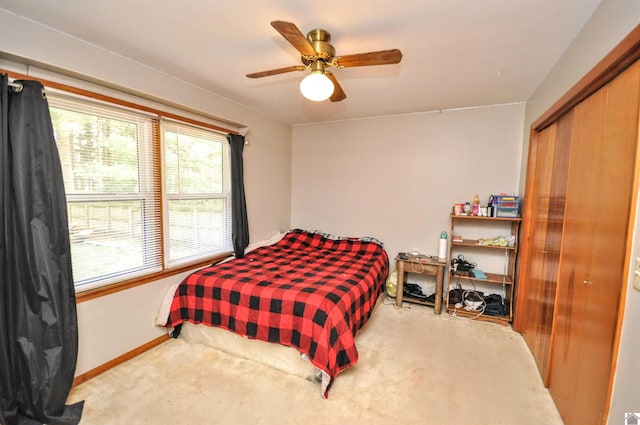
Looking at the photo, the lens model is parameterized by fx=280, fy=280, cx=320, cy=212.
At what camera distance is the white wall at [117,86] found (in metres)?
1.71

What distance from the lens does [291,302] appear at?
84.1 inches

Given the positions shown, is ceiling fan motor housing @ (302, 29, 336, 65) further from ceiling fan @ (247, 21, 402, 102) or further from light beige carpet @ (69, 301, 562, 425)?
light beige carpet @ (69, 301, 562, 425)

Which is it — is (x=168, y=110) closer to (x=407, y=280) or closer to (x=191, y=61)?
(x=191, y=61)

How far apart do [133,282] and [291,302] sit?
134 cm

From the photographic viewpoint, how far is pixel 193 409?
5.86 ft

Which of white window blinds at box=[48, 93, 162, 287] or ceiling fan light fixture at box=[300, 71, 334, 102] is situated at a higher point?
ceiling fan light fixture at box=[300, 71, 334, 102]

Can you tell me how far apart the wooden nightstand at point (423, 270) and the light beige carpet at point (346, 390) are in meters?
0.68

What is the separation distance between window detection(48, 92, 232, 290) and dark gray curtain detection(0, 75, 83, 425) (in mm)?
221

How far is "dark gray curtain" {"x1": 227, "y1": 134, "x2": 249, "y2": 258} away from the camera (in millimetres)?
3182

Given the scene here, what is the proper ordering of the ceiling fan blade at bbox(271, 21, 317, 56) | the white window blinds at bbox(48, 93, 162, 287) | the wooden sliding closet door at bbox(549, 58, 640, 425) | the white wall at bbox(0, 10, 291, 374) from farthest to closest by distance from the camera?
the white window blinds at bbox(48, 93, 162, 287)
the white wall at bbox(0, 10, 291, 374)
the ceiling fan blade at bbox(271, 21, 317, 56)
the wooden sliding closet door at bbox(549, 58, 640, 425)

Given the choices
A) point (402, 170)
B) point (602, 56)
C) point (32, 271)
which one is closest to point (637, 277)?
point (602, 56)

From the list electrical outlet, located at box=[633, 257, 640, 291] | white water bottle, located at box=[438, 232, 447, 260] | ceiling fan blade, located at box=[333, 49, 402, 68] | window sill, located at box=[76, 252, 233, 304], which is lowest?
window sill, located at box=[76, 252, 233, 304]

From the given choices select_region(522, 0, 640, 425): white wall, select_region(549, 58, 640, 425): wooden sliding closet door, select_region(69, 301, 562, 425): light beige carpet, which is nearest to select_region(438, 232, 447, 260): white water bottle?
select_region(69, 301, 562, 425): light beige carpet

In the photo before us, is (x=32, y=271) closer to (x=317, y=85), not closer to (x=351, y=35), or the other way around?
(x=317, y=85)
